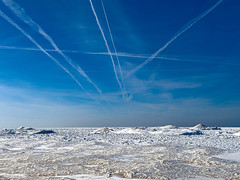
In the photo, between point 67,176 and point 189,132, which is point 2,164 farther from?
point 189,132

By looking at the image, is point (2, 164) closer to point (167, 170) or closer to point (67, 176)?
point (67, 176)

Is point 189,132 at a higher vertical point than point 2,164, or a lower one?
higher

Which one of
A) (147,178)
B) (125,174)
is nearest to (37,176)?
(125,174)

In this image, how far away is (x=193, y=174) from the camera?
9.71 metres

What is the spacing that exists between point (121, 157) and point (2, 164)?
21.8 feet

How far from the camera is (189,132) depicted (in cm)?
3381

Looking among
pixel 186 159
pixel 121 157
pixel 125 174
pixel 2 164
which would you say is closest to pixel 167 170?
pixel 125 174

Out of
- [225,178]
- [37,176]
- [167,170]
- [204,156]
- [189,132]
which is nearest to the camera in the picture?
[225,178]

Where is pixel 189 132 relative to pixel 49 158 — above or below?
above

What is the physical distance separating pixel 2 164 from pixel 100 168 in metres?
5.47

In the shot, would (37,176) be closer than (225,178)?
No

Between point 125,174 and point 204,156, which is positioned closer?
point 125,174

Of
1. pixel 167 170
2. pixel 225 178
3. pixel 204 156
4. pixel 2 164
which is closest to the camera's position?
pixel 225 178

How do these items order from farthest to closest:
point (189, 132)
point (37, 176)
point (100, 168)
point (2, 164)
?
point (189, 132) < point (2, 164) < point (100, 168) < point (37, 176)
